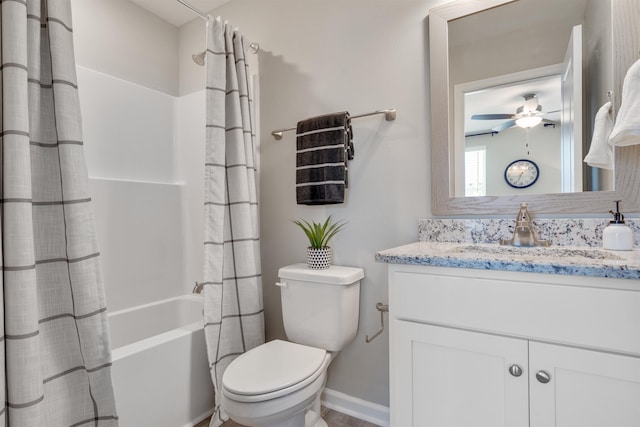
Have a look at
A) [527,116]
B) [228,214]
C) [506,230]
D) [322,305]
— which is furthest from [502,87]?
[228,214]

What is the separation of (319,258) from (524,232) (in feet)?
2.89

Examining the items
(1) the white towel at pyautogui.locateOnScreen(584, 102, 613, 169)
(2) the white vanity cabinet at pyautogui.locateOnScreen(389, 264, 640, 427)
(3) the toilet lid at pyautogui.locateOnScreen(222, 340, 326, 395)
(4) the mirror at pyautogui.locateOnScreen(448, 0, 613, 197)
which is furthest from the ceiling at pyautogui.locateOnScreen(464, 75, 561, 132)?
(3) the toilet lid at pyautogui.locateOnScreen(222, 340, 326, 395)

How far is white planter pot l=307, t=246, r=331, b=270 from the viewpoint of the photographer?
160cm

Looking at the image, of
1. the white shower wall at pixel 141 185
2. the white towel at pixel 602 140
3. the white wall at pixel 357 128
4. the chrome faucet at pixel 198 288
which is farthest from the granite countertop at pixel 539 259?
the white shower wall at pixel 141 185

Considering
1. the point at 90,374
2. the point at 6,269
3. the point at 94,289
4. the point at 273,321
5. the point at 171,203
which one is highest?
the point at 171,203

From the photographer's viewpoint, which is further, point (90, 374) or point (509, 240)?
point (509, 240)

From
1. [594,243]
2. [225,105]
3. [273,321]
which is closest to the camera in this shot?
[594,243]

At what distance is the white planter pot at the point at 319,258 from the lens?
1.60 meters

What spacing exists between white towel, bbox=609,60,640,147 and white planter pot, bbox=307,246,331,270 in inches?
46.9

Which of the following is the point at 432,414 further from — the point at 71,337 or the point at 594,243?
the point at 71,337

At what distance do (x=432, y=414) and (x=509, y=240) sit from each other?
28.0 inches

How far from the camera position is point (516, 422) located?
2.98ft

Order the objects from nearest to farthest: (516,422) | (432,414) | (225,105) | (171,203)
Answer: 1. (516,422)
2. (432,414)
3. (225,105)
4. (171,203)

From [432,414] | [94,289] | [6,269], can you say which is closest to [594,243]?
[432,414]
